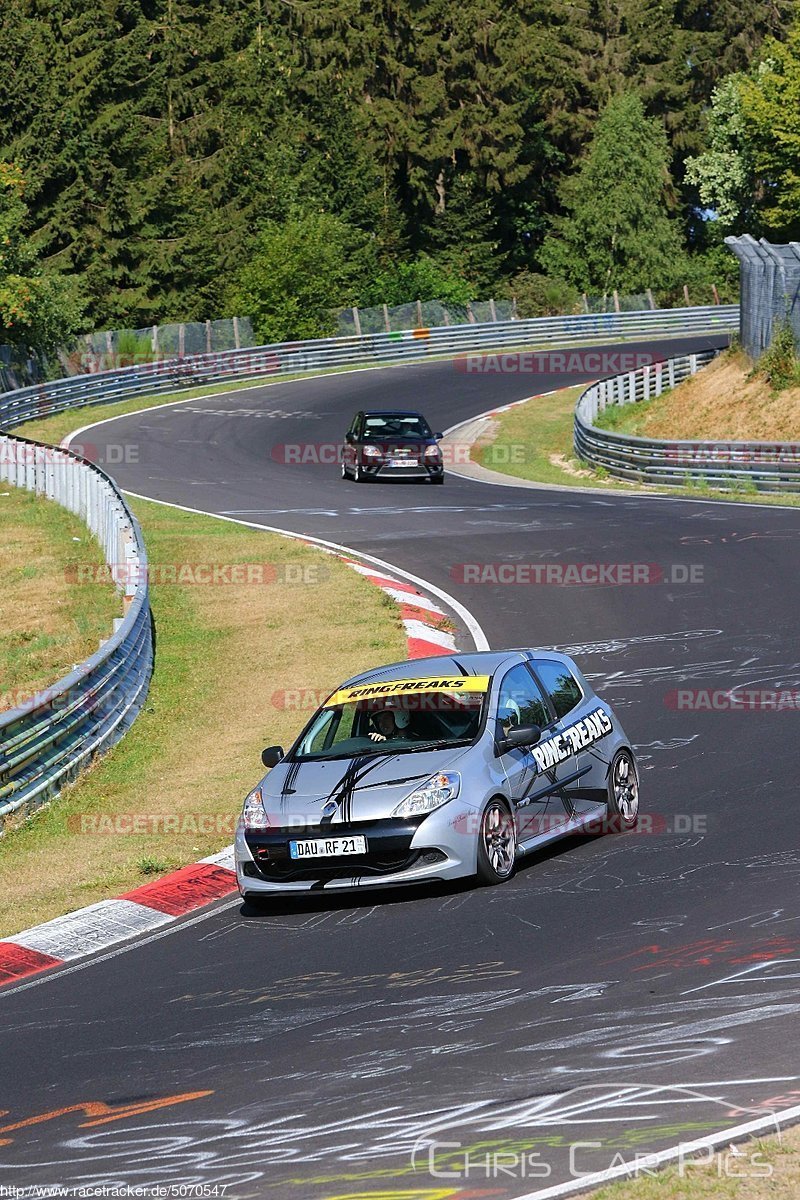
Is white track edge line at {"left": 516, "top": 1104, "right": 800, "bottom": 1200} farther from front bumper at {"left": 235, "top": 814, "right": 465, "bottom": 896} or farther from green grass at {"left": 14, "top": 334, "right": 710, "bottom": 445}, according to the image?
green grass at {"left": 14, "top": 334, "right": 710, "bottom": 445}

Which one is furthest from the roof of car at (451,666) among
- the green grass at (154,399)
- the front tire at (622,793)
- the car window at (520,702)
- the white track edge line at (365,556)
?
the green grass at (154,399)

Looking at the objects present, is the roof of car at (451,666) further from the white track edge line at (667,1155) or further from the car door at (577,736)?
the white track edge line at (667,1155)

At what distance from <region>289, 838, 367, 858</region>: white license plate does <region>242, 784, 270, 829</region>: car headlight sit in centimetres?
30

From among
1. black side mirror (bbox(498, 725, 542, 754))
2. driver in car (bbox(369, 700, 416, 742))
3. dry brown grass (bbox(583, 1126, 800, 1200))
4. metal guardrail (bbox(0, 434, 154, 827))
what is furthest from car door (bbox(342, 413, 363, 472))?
dry brown grass (bbox(583, 1126, 800, 1200))

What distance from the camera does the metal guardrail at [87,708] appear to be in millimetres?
13961

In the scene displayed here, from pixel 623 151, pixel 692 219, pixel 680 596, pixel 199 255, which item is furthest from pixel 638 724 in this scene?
pixel 692 219

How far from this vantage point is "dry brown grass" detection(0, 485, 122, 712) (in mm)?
20328

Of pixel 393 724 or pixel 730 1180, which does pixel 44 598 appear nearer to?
pixel 393 724

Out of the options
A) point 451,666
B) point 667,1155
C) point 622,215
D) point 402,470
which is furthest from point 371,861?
point 622,215

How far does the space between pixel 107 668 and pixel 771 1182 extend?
11.5m

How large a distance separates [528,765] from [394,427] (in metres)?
27.5

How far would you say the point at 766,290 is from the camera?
43312mm

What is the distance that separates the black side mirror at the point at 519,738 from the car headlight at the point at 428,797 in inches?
A: 26.0

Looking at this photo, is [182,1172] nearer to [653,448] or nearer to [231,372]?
[653,448]
